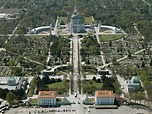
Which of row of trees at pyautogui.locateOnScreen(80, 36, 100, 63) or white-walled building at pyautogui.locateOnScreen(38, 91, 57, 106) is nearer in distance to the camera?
white-walled building at pyautogui.locateOnScreen(38, 91, 57, 106)

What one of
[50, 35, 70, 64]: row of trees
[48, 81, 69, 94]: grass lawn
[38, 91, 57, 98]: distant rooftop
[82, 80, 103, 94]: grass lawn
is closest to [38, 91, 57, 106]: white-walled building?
[38, 91, 57, 98]: distant rooftop

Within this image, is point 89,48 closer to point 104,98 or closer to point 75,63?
point 75,63

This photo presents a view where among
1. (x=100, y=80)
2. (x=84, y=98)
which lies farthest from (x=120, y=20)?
(x=84, y=98)

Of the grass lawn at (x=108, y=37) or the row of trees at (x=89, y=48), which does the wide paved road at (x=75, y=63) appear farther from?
the grass lawn at (x=108, y=37)

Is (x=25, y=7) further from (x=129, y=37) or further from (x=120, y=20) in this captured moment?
(x=129, y=37)

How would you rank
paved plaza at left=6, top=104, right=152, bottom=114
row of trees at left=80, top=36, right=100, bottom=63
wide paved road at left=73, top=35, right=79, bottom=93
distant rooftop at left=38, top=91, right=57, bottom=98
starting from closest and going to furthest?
paved plaza at left=6, top=104, right=152, bottom=114
distant rooftop at left=38, top=91, right=57, bottom=98
wide paved road at left=73, top=35, right=79, bottom=93
row of trees at left=80, top=36, right=100, bottom=63

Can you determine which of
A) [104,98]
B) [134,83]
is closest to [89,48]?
[134,83]

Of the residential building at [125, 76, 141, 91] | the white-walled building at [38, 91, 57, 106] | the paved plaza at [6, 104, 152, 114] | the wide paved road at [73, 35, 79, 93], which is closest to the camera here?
the paved plaza at [6, 104, 152, 114]

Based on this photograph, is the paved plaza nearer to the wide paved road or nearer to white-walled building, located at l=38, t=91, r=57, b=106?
white-walled building, located at l=38, t=91, r=57, b=106

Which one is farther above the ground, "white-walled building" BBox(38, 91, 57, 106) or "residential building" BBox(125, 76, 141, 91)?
"residential building" BBox(125, 76, 141, 91)
